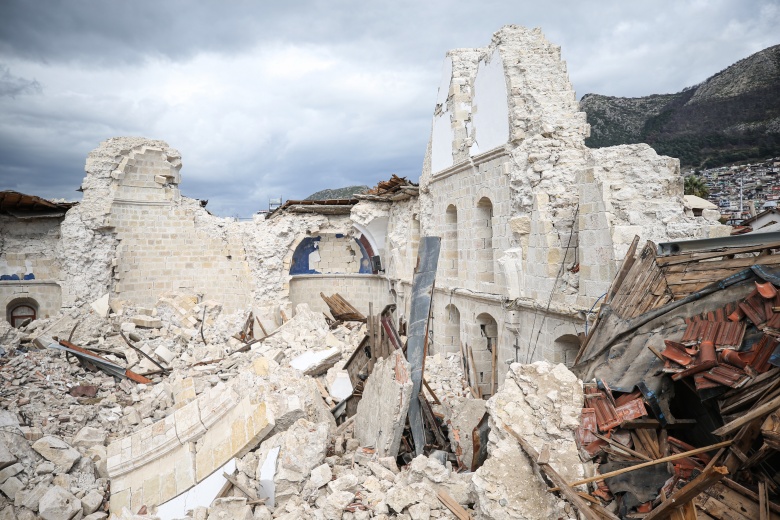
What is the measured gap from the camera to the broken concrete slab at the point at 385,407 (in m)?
6.20

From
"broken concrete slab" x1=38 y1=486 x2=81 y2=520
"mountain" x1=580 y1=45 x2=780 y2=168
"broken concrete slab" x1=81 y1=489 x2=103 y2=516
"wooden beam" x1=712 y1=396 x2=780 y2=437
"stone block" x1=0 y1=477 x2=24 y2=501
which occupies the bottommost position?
"broken concrete slab" x1=81 y1=489 x2=103 y2=516

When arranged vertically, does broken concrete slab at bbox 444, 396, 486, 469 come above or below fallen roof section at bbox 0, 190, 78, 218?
below

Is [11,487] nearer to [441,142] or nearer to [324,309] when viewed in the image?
[441,142]

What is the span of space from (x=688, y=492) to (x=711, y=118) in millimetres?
34707

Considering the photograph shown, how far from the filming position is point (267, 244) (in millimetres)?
16219

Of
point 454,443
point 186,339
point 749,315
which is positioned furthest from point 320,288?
point 749,315

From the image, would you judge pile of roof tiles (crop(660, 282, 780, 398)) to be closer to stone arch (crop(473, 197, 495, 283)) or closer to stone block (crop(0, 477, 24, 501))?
stone arch (crop(473, 197, 495, 283))

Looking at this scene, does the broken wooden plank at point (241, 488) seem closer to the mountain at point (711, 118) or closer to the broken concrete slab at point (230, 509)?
the broken concrete slab at point (230, 509)

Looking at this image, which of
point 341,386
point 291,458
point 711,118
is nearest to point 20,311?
point 341,386

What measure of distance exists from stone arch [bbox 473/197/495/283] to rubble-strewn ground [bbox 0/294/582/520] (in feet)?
8.04

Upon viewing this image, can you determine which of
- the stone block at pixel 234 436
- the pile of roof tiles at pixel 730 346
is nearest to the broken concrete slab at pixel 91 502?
the stone block at pixel 234 436

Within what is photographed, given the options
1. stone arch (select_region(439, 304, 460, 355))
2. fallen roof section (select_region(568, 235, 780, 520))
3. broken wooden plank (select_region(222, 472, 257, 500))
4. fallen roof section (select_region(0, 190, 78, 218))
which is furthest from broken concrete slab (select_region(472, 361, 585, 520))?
fallen roof section (select_region(0, 190, 78, 218))

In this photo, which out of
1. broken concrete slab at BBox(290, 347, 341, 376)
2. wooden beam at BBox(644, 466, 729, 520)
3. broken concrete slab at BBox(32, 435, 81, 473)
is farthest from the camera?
broken concrete slab at BBox(290, 347, 341, 376)

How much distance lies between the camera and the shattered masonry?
5543 millimetres
